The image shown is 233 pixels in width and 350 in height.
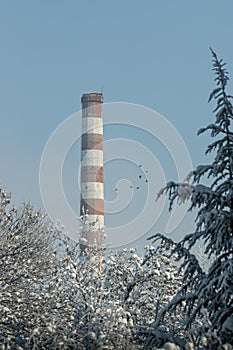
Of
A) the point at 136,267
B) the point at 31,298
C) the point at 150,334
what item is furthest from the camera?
the point at 136,267

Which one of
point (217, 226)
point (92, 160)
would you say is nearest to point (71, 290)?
point (217, 226)

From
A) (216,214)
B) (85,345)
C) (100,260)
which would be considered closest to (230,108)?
(216,214)

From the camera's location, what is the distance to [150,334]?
848 cm

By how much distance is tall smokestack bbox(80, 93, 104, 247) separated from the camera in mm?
33750

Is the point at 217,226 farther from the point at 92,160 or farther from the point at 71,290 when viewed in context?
the point at 92,160

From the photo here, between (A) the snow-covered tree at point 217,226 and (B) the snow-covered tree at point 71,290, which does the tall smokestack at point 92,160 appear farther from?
(A) the snow-covered tree at point 217,226

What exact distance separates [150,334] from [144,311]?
6.41 metres

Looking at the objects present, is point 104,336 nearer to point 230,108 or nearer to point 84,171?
point 230,108

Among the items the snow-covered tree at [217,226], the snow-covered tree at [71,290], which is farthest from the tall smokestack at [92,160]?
the snow-covered tree at [217,226]

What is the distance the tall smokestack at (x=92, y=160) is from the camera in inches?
1329

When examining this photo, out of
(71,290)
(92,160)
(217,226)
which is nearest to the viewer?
(217,226)

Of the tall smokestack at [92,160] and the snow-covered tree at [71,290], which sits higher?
the tall smokestack at [92,160]

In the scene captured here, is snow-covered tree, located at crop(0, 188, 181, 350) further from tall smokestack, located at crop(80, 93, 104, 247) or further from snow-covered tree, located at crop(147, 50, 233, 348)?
tall smokestack, located at crop(80, 93, 104, 247)

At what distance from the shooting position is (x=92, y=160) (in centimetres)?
3422
